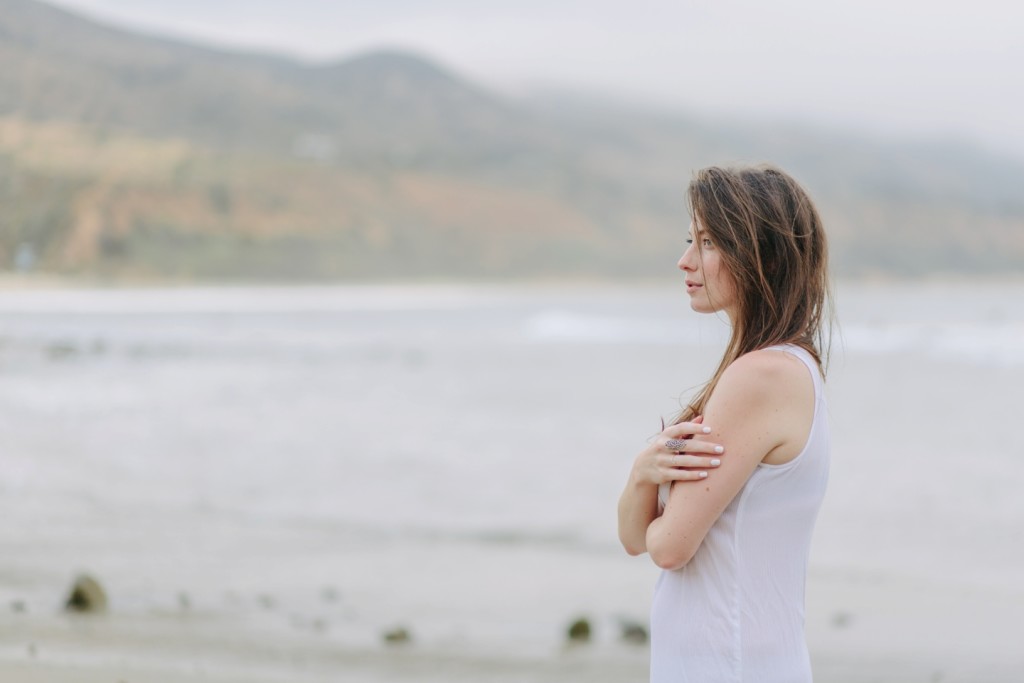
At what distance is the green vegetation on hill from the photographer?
127 feet

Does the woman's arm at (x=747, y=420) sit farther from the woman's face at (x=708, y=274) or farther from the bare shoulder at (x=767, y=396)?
the woman's face at (x=708, y=274)

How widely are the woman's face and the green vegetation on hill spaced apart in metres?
8.08

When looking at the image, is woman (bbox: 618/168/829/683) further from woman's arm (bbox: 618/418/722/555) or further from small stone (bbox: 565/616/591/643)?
small stone (bbox: 565/616/591/643)

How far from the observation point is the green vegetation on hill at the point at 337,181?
3880 cm

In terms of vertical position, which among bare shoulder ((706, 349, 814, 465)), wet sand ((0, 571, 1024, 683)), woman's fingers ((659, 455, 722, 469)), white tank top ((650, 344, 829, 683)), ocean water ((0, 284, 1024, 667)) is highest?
bare shoulder ((706, 349, 814, 465))

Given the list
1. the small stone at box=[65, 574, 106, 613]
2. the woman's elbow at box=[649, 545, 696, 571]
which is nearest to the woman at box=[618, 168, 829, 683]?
the woman's elbow at box=[649, 545, 696, 571]

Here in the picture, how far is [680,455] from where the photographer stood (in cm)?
183

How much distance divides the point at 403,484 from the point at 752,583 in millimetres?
8538

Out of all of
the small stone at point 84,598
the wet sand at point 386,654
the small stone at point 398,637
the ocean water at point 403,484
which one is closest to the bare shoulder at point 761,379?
the ocean water at point 403,484

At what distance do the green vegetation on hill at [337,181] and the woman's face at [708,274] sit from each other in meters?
8.08

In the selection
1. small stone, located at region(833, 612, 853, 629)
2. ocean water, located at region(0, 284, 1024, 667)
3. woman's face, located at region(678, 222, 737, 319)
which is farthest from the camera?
ocean water, located at region(0, 284, 1024, 667)

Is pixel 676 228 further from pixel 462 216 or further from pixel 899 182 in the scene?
pixel 899 182

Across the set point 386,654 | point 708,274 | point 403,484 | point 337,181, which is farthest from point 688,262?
point 337,181

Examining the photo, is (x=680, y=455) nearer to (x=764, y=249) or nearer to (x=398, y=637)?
(x=764, y=249)
